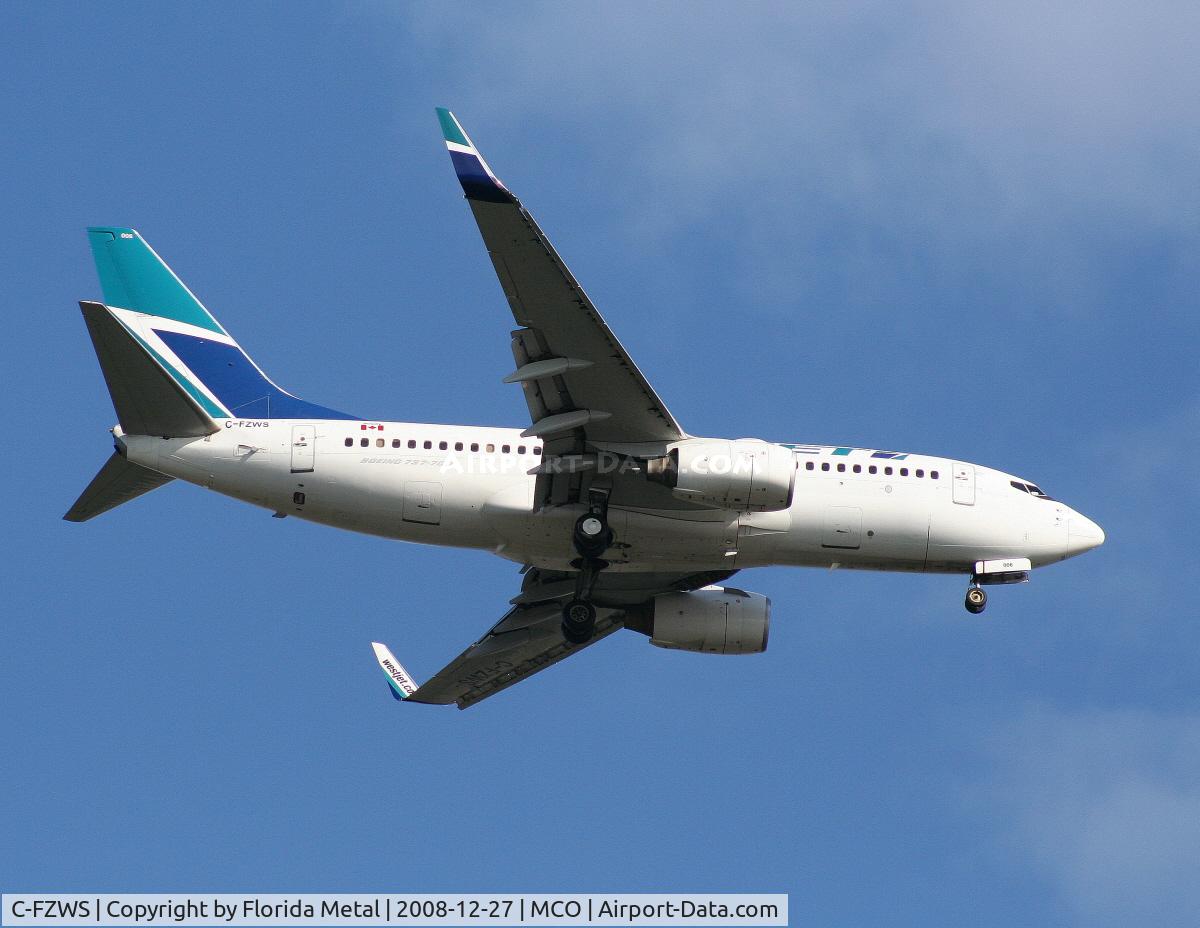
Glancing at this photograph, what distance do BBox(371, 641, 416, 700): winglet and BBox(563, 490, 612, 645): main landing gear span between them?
7.29m

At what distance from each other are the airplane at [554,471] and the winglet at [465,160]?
1485 millimetres

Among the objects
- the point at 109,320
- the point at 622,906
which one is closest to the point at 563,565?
the point at 622,906

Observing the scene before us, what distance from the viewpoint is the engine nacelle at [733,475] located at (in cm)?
3281

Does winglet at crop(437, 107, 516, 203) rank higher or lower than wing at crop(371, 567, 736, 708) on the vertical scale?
higher

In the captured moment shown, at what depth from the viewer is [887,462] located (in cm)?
3594

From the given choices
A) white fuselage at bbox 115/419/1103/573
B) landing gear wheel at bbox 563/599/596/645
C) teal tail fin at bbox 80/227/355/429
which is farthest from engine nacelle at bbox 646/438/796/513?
teal tail fin at bbox 80/227/355/429

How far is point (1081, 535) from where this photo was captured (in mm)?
37188

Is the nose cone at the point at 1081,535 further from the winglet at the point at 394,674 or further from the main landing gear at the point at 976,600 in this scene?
the winglet at the point at 394,674

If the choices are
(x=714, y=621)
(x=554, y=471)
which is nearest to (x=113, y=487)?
(x=554, y=471)

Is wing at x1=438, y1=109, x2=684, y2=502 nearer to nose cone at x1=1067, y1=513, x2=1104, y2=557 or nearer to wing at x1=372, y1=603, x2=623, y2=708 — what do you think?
wing at x1=372, y1=603, x2=623, y2=708

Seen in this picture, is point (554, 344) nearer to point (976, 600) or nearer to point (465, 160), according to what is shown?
point (465, 160)

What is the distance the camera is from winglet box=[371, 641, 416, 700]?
4192cm

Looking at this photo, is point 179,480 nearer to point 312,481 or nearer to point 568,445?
point 312,481

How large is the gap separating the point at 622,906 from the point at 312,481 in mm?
10540
